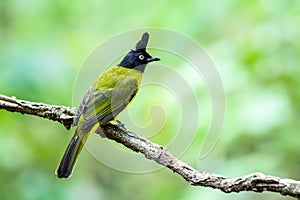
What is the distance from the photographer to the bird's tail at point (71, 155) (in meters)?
1.89

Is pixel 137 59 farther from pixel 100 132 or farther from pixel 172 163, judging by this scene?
pixel 172 163

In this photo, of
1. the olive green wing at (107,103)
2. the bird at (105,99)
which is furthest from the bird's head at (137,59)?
the olive green wing at (107,103)

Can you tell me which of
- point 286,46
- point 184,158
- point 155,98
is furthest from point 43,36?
point 286,46

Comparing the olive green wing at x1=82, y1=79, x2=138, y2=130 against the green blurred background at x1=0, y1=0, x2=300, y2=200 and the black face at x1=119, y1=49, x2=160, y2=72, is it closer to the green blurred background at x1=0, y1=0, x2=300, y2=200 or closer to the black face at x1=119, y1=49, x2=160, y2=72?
the black face at x1=119, y1=49, x2=160, y2=72

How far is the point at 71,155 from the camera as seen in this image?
1.96 meters

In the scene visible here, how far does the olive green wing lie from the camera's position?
2092mm

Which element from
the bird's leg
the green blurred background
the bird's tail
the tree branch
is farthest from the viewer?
the green blurred background

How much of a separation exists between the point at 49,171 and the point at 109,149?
15.5 inches

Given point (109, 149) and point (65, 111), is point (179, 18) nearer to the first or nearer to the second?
point (109, 149)

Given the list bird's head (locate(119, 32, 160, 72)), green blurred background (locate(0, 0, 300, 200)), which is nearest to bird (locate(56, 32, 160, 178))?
bird's head (locate(119, 32, 160, 72))

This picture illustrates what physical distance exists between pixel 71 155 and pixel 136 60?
723 mm

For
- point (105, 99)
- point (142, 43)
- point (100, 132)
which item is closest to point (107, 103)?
point (105, 99)

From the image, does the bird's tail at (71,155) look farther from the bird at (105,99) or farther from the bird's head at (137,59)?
the bird's head at (137,59)

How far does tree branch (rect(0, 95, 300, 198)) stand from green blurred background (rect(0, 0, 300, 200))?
827 millimetres
